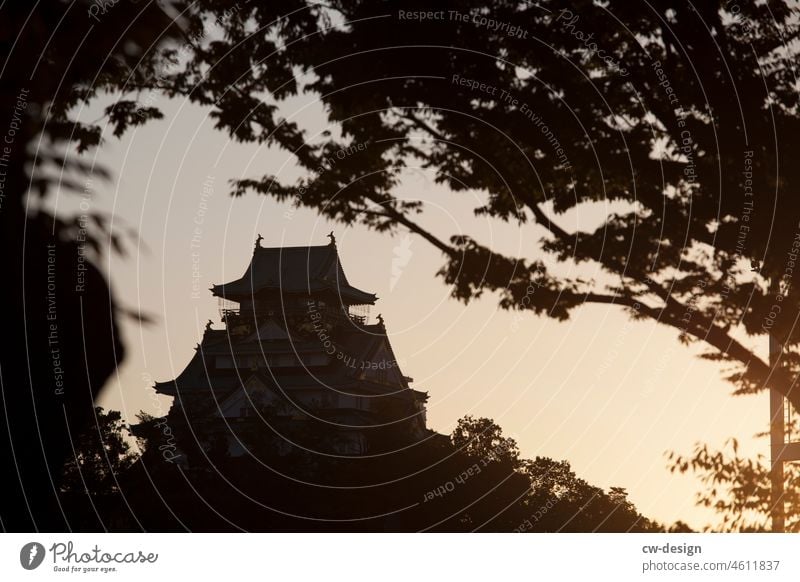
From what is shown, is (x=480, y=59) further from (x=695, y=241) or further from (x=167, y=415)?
(x=167, y=415)

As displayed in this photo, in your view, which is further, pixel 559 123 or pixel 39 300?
pixel 559 123

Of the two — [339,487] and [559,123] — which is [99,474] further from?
[559,123]

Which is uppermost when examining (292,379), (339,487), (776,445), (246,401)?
(292,379)

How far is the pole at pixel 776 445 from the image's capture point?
281 inches

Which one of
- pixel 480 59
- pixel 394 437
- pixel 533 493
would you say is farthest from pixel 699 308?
pixel 394 437

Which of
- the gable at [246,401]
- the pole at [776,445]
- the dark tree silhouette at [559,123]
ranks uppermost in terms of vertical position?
the dark tree silhouette at [559,123]

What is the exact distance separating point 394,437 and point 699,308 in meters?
4.26

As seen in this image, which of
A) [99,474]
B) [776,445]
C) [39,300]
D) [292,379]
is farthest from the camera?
[292,379]

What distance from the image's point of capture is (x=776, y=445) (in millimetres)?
7391

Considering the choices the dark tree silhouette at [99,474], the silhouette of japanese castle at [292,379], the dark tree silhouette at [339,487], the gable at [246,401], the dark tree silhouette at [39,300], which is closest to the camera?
the dark tree silhouette at [39,300]

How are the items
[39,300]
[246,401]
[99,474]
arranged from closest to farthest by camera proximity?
[39,300], [99,474], [246,401]

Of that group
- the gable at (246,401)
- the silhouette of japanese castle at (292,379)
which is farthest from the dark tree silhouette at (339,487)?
the gable at (246,401)

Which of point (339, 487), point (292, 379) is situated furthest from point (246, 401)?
point (339, 487)

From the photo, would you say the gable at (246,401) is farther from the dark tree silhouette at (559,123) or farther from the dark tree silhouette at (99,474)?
the dark tree silhouette at (559,123)
